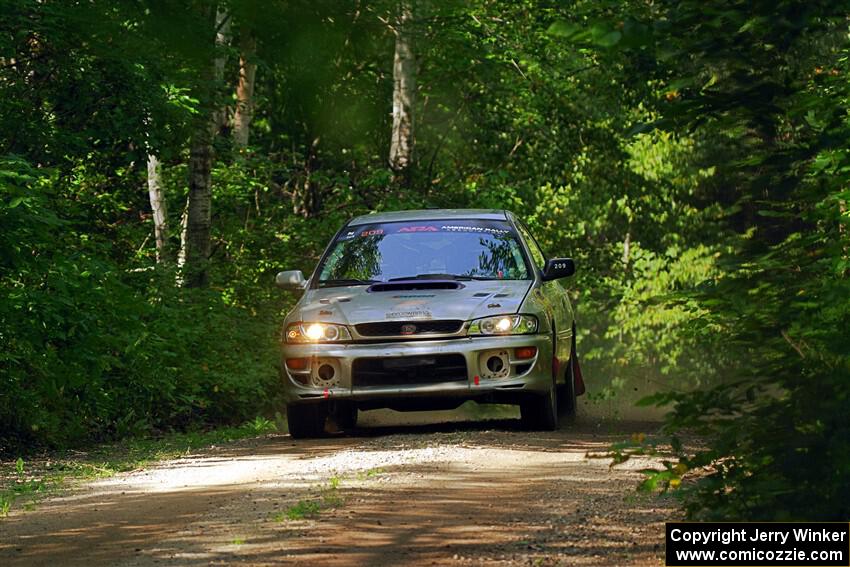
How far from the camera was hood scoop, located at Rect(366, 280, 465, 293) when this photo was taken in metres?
12.9

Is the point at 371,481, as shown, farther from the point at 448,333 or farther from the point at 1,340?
the point at 1,340

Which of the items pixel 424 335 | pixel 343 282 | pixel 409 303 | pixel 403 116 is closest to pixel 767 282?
pixel 424 335

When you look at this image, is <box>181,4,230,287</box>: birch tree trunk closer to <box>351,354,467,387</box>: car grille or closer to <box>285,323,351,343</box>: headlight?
<box>285,323,351,343</box>: headlight

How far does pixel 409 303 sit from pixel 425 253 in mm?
1193

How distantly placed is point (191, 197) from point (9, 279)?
8.24 metres

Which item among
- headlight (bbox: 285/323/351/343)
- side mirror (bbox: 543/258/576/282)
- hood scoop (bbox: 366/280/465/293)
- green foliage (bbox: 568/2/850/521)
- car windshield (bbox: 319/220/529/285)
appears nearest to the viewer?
green foliage (bbox: 568/2/850/521)

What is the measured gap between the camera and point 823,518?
19.6 feet

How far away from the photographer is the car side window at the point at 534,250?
46.4 feet

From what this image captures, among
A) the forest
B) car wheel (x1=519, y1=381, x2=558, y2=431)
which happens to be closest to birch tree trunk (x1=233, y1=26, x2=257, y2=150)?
the forest

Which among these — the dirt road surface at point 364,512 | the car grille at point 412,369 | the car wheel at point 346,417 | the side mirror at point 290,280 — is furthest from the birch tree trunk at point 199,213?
the dirt road surface at point 364,512

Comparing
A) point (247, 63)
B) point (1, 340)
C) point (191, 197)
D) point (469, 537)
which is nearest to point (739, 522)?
point (469, 537)

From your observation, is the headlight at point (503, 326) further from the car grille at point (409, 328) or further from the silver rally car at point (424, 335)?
the car grille at point (409, 328)

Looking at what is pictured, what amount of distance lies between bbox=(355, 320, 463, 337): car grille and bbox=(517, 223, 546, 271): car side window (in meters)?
1.69

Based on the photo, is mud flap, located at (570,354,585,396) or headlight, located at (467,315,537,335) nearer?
headlight, located at (467,315,537,335)
